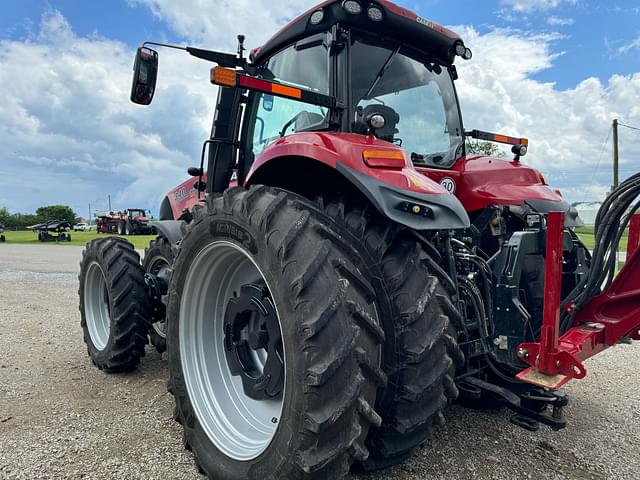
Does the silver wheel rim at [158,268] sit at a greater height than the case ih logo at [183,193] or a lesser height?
lesser

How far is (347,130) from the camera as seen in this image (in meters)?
2.67

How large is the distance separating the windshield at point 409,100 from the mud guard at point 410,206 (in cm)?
56

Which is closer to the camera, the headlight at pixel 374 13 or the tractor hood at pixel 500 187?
the headlight at pixel 374 13

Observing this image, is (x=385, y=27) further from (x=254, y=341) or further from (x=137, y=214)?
(x=137, y=214)

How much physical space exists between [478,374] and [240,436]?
1.32 m

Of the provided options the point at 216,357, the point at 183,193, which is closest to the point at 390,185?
the point at 216,357

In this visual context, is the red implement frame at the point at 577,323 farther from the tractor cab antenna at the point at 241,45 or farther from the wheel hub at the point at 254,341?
A: the tractor cab antenna at the point at 241,45

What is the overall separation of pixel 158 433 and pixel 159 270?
1.83 metres

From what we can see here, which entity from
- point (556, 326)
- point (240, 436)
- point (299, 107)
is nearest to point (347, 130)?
point (299, 107)

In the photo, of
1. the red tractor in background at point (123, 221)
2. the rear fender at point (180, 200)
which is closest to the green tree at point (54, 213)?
the red tractor in background at point (123, 221)

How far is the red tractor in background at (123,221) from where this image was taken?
103ft

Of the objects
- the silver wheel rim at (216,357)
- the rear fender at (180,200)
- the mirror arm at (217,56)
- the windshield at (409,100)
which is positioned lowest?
the silver wheel rim at (216,357)

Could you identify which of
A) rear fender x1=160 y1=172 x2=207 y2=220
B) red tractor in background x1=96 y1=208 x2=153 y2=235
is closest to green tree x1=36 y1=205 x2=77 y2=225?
red tractor in background x1=96 y1=208 x2=153 y2=235

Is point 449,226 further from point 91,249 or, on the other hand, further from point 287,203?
point 91,249
